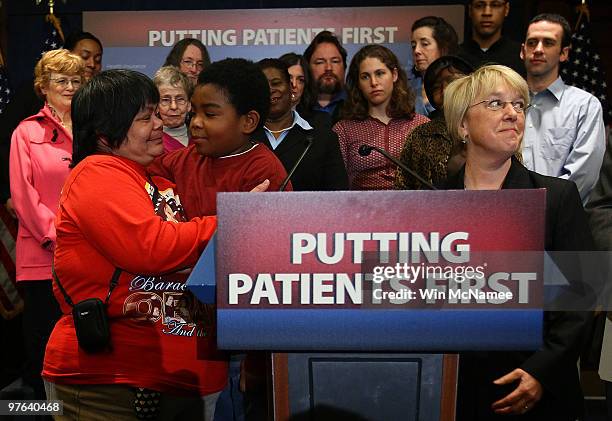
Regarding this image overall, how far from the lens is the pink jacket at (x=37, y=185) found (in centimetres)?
368

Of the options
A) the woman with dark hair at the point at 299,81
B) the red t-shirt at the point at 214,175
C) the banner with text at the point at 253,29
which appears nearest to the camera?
the red t-shirt at the point at 214,175

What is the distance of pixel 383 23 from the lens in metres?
5.50

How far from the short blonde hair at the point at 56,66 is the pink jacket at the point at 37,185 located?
0.16 metres

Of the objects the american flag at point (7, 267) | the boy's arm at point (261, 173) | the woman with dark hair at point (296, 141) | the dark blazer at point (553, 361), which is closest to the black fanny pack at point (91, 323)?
the boy's arm at point (261, 173)

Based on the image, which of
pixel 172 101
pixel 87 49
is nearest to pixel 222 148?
pixel 172 101

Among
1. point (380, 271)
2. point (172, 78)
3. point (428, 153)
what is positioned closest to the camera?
point (380, 271)

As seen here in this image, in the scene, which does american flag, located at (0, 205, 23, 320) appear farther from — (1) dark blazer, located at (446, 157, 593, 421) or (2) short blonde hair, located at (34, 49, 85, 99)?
(1) dark blazer, located at (446, 157, 593, 421)

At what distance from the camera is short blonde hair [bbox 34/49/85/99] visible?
3764 mm

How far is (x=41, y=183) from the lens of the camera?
3.72m

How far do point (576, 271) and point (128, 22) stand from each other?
423 centimetres

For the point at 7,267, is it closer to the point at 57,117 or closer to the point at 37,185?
the point at 37,185

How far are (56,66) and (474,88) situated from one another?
6.89ft

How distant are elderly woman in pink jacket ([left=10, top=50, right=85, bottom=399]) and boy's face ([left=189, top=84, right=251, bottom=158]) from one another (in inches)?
63.2

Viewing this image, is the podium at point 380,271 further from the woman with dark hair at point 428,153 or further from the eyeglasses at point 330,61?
the eyeglasses at point 330,61
